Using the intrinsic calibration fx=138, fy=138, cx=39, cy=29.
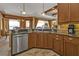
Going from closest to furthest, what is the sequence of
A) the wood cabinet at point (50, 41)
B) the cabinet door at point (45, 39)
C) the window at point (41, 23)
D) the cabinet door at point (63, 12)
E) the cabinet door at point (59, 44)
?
1. the cabinet door at point (59, 44)
2. the cabinet door at point (63, 12)
3. the wood cabinet at point (50, 41)
4. the cabinet door at point (45, 39)
5. the window at point (41, 23)

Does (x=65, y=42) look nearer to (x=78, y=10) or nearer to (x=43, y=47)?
(x=78, y=10)

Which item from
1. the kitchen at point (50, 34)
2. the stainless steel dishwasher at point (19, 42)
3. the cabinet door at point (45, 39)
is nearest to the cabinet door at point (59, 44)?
the kitchen at point (50, 34)

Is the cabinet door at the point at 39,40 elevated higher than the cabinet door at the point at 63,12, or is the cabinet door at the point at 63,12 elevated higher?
the cabinet door at the point at 63,12

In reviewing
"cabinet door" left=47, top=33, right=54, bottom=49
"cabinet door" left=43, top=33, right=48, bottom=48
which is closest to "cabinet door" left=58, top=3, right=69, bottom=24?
"cabinet door" left=47, top=33, right=54, bottom=49

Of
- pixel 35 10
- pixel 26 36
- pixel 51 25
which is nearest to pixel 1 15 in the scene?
pixel 35 10

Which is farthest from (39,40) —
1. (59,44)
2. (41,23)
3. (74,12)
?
(74,12)

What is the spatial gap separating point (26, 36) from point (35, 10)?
10.5ft

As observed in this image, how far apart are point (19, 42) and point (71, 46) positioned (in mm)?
2245

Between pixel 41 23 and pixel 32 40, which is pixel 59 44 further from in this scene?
pixel 41 23

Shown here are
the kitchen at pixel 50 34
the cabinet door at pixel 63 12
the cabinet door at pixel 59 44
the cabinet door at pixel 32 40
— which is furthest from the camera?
the cabinet door at pixel 32 40

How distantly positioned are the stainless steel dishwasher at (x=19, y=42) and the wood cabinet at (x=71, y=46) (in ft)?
6.02

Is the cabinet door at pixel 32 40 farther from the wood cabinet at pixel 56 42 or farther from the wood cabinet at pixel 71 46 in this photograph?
the wood cabinet at pixel 71 46

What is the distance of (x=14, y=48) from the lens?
512 cm

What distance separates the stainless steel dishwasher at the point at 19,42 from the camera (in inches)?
198
